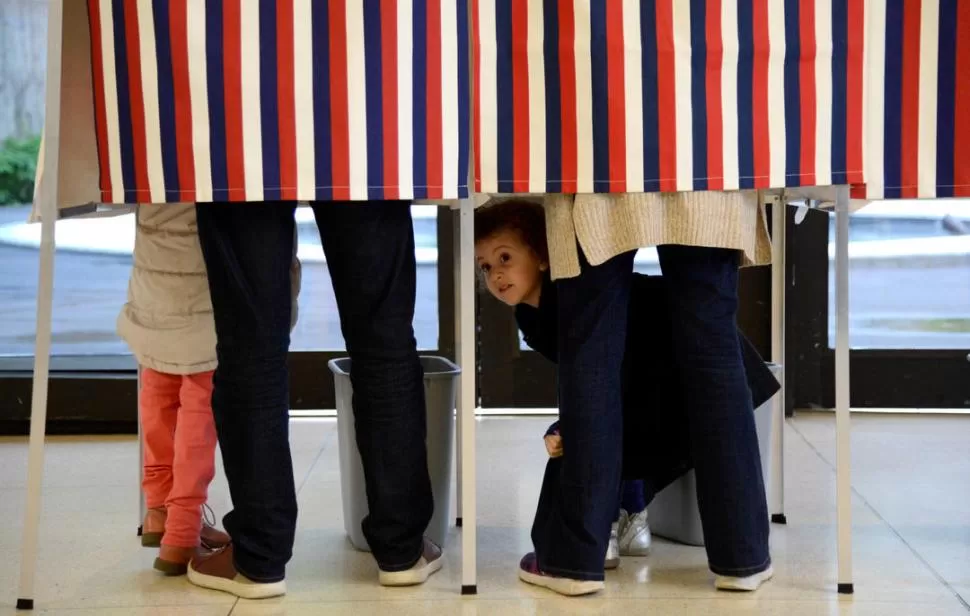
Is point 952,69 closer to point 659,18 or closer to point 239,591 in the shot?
point 659,18

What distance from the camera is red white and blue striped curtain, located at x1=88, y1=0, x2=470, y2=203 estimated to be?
1914 mm

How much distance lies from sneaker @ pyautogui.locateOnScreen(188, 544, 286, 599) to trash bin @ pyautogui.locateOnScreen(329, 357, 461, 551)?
0.89 feet

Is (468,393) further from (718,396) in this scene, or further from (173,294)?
(173,294)

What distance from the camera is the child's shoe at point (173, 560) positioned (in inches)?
85.3

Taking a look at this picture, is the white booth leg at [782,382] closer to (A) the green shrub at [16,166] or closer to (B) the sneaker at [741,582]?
(B) the sneaker at [741,582]

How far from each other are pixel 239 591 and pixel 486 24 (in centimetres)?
100

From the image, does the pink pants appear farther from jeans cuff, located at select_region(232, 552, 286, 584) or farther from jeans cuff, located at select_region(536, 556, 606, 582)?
jeans cuff, located at select_region(536, 556, 606, 582)

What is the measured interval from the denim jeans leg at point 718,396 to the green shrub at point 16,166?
222 cm

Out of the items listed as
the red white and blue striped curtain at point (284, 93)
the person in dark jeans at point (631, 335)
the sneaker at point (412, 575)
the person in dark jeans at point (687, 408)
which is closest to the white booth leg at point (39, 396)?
the red white and blue striped curtain at point (284, 93)

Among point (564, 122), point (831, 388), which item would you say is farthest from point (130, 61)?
point (831, 388)

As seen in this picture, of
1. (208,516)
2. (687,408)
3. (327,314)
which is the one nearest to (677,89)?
(687,408)

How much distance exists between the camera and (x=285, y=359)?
202 centimetres

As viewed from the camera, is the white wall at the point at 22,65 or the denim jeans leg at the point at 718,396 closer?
the denim jeans leg at the point at 718,396

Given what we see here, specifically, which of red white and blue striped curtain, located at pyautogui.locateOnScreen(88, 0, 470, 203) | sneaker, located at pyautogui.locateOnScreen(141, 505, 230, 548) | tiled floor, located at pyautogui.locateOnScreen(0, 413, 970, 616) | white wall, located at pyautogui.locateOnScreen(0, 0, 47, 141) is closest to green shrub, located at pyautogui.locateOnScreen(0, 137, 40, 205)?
white wall, located at pyautogui.locateOnScreen(0, 0, 47, 141)
